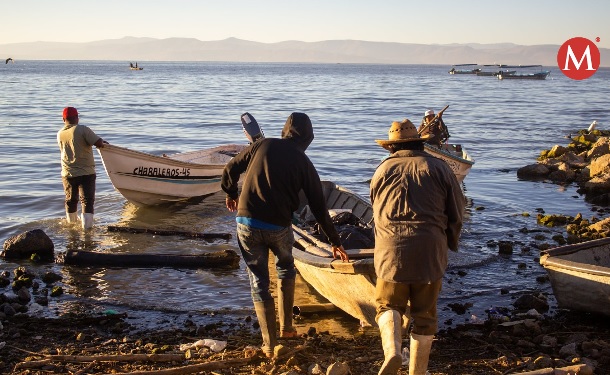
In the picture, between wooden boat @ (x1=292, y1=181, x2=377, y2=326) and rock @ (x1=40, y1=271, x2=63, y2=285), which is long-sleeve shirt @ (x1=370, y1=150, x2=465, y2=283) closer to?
wooden boat @ (x1=292, y1=181, x2=377, y2=326)

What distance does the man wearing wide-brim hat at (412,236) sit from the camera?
5355 millimetres

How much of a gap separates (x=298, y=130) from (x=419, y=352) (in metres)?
2.14

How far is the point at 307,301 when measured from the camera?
9.25 meters

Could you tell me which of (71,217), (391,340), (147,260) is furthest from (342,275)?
(71,217)

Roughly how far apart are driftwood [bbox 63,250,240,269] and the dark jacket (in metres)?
4.66

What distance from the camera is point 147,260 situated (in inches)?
433

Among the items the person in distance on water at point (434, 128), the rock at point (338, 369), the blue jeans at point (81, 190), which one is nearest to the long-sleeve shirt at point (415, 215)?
the rock at point (338, 369)

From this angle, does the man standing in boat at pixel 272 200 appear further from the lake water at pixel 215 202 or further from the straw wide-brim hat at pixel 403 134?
the lake water at pixel 215 202

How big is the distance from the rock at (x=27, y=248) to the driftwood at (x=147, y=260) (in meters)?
0.53

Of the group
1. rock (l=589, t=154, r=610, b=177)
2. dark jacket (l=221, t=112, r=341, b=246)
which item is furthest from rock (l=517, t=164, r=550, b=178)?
dark jacket (l=221, t=112, r=341, b=246)

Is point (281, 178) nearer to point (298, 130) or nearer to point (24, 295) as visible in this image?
point (298, 130)

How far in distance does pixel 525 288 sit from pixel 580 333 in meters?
2.44

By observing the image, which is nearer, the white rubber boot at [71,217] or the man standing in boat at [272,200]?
the man standing in boat at [272,200]

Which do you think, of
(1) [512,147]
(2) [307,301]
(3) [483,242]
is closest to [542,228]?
(3) [483,242]
